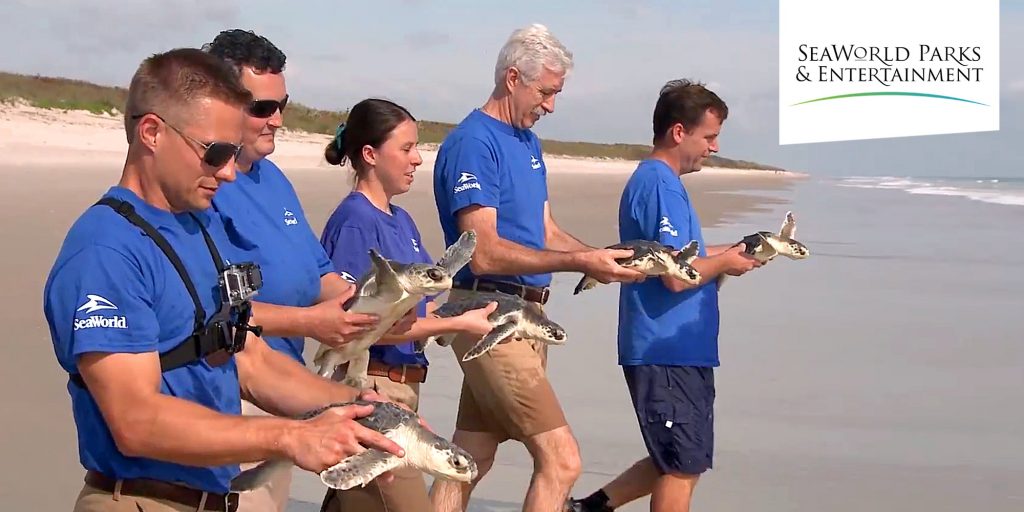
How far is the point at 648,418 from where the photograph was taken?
14.9 ft

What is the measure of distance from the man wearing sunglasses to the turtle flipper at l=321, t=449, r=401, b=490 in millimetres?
709

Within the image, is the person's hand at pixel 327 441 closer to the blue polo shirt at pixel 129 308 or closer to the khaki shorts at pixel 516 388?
the blue polo shirt at pixel 129 308

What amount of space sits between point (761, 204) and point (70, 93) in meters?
22.5

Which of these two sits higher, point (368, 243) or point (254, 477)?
point (368, 243)

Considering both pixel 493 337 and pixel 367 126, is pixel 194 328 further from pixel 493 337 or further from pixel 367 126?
pixel 367 126

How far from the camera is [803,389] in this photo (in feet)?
24.5

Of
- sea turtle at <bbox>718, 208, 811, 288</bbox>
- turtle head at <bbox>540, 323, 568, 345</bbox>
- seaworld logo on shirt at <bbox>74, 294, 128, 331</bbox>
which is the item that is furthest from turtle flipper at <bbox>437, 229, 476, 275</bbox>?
sea turtle at <bbox>718, 208, 811, 288</bbox>

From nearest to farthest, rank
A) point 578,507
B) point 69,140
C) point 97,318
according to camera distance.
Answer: point 97,318 < point 578,507 < point 69,140

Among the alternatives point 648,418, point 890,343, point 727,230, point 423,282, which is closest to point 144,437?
point 423,282

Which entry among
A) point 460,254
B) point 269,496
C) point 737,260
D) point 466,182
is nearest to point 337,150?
point 466,182

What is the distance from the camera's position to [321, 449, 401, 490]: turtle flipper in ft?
7.25

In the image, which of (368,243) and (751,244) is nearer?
(368,243)

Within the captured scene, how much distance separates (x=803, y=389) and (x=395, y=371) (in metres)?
4.01

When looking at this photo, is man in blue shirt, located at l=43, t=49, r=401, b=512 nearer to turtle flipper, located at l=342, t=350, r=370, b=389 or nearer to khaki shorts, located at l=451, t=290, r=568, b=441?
turtle flipper, located at l=342, t=350, r=370, b=389
